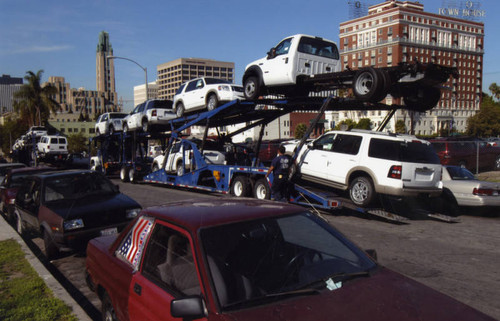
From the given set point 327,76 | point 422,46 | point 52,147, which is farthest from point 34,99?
point 422,46

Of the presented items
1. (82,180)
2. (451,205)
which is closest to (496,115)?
(451,205)

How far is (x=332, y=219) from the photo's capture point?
10.6 metres

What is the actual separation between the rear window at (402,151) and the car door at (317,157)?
51.3 inches

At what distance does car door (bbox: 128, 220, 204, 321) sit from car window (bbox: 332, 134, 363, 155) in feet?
25.8

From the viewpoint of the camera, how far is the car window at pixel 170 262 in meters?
3.02

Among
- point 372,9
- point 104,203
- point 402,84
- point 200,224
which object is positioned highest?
point 372,9

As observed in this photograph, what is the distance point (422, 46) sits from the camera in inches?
4363

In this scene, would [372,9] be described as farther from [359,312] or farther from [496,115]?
[359,312]

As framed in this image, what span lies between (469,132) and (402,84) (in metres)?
69.5

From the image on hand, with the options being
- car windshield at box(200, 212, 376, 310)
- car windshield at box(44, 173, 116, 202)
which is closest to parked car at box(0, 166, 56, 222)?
car windshield at box(44, 173, 116, 202)

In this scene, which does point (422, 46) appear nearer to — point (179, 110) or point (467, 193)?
point (179, 110)

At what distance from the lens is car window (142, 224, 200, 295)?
119 inches

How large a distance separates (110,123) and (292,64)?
15.8 meters

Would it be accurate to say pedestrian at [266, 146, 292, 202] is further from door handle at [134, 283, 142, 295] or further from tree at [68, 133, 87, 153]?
tree at [68, 133, 87, 153]
